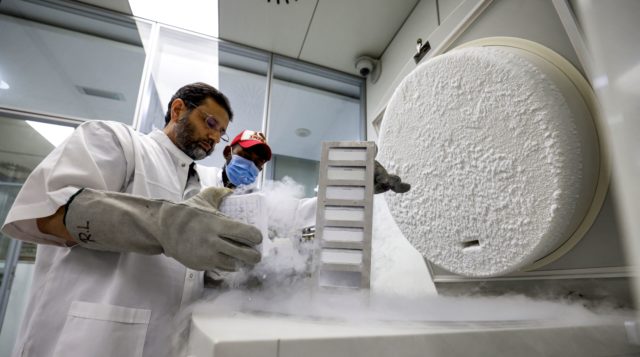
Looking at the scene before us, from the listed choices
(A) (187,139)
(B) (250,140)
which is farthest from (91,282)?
(B) (250,140)

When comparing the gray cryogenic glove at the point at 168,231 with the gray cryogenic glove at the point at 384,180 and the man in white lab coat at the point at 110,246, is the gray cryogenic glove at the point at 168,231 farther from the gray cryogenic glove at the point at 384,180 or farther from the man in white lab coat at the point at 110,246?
the gray cryogenic glove at the point at 384,180

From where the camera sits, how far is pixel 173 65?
7.42 ft

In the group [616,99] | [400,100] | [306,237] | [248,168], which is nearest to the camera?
[616,99]

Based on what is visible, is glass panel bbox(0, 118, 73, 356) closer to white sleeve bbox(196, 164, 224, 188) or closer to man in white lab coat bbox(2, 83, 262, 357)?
white sleeve bbox(196, 164, 224, 188)

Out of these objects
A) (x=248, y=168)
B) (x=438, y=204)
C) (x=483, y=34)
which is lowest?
(x=438, y=204)

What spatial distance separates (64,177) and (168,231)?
0.33 meters

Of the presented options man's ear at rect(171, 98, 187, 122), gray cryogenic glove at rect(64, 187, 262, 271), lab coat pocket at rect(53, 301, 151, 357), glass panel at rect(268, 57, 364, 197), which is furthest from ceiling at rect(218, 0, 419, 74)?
lab coat pocket at rect(53, 301, 151, 357)

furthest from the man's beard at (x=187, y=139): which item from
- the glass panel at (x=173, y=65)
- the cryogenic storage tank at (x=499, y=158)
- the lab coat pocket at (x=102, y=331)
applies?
the glass panel at (x=173, y=65)

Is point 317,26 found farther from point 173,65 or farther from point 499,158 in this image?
point 499,158

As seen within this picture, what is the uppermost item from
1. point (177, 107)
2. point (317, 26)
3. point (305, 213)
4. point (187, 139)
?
point (317, 26)

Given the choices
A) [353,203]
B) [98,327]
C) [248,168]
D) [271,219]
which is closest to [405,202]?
[353,203]

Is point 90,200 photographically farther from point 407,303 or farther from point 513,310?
point 513,310

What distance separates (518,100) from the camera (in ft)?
2.12

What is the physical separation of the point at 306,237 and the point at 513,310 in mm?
484
